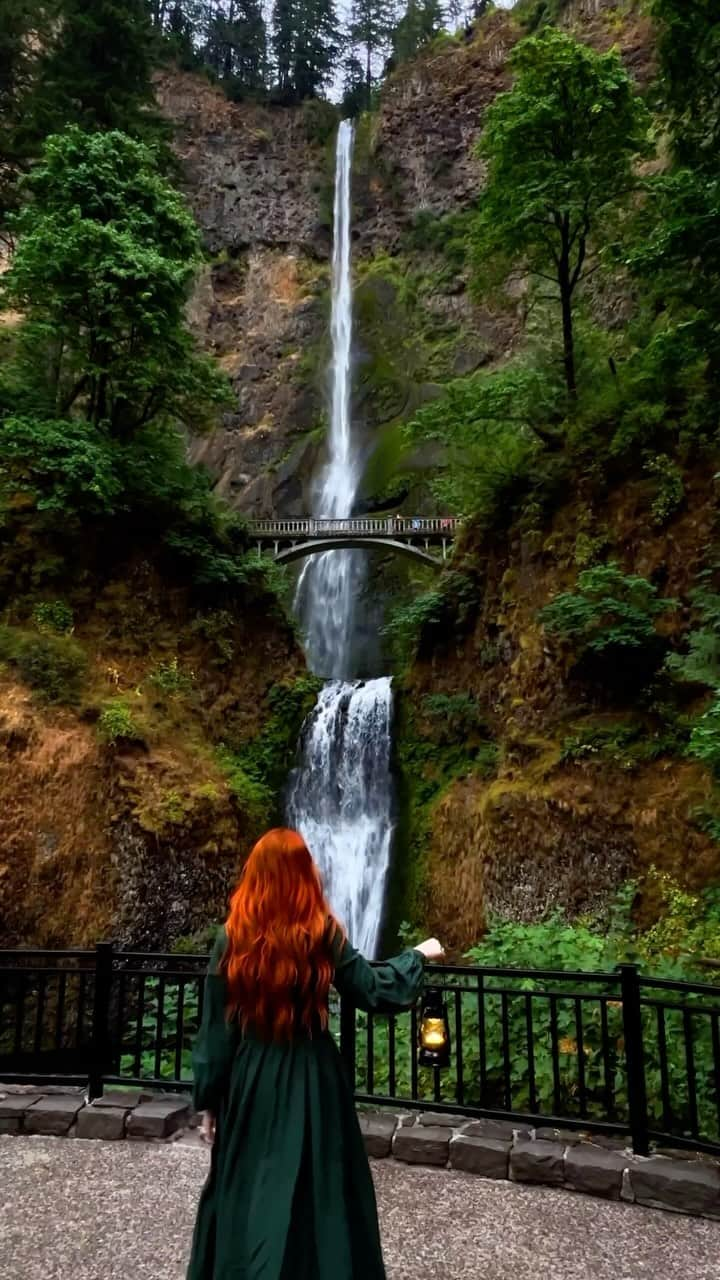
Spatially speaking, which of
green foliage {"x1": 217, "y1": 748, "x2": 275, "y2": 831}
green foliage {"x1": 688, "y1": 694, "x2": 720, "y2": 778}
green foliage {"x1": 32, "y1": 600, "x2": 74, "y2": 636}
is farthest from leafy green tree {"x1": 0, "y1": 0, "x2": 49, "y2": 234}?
green foliage {"x1": 688, "y1": 694, "x2": 720, "y2": 778}

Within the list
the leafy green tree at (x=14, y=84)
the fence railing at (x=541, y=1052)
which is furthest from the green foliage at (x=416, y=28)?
the fence railing at (x=541, y=1052)

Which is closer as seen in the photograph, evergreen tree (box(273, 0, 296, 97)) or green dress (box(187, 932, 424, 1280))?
green dress (box(187, 932, 424, 1280))

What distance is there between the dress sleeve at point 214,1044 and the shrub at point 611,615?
888 cm

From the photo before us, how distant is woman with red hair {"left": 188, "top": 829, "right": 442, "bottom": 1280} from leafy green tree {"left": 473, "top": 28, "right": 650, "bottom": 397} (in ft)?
42.3

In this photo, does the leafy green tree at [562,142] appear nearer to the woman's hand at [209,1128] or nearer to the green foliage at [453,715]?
the green foliage at [453,715]

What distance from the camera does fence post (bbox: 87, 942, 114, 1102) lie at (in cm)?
532

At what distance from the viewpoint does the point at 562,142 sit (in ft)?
42.8

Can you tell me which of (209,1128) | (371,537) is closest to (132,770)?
(209,1128)

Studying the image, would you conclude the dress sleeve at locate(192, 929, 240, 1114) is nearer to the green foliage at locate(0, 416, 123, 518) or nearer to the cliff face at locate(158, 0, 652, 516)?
the green foliage at locate(0, 416, 123, 518)

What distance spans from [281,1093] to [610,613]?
9546 millimetres

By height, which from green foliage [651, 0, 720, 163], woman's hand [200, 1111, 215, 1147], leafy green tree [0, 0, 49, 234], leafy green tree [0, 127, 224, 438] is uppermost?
leafy green tree [0, 0, 49, 234]

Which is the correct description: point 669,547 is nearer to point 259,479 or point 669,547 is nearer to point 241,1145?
point 241,1145

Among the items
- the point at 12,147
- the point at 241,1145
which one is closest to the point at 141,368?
the point at 12,147

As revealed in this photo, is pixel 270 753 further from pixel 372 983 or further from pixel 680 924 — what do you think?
pixel 372 983
